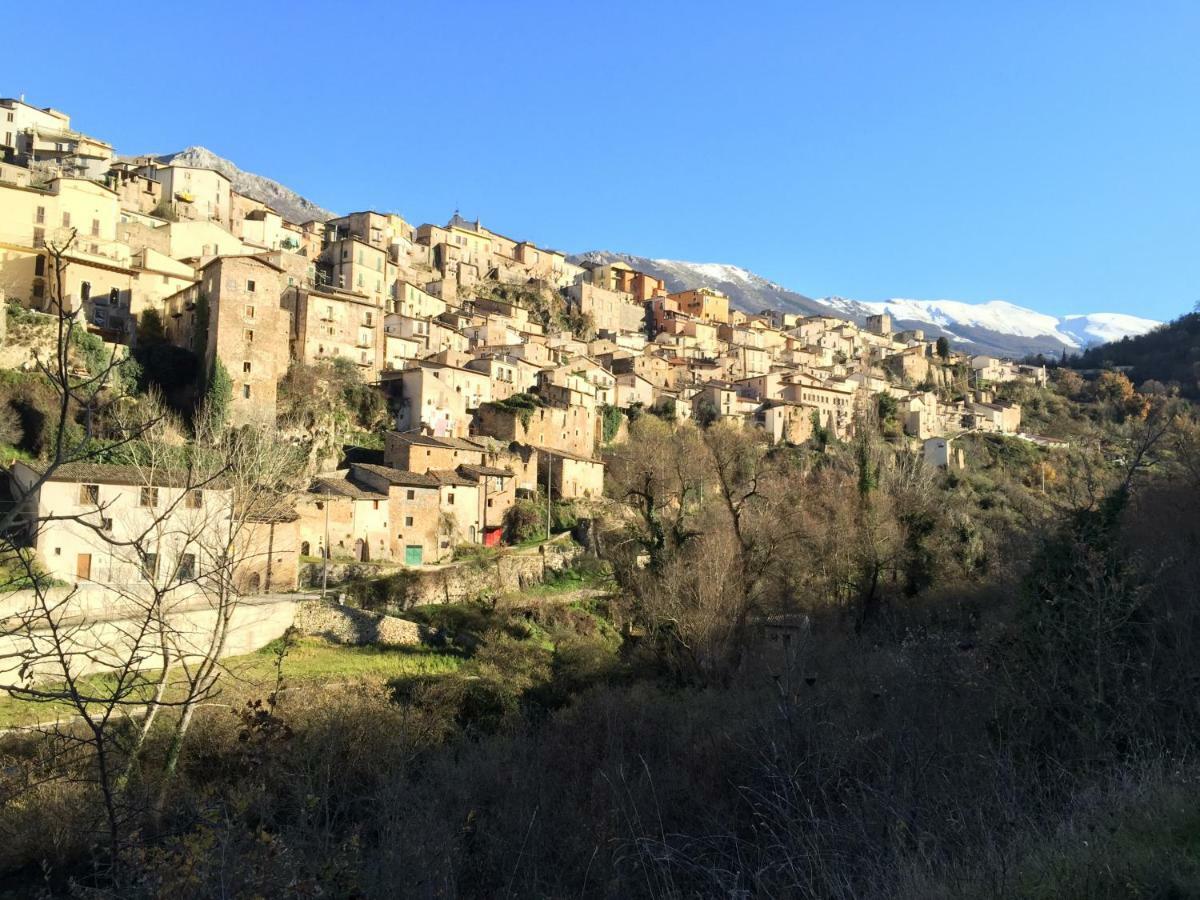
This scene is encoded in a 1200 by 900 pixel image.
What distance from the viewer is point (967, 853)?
5215 millimetres

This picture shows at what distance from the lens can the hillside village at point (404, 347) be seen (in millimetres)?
34875

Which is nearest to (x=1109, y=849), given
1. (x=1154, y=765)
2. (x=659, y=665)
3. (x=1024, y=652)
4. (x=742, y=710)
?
(x=1154, y=765)

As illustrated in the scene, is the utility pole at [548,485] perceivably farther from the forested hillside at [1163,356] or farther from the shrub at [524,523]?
the forested hillside at [1163,356]

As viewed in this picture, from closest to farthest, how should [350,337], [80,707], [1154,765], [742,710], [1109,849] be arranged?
[80,707] < [1109,849] < [1154,765] < [742,710] < [350,337]

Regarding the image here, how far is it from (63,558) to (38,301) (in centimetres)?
1947

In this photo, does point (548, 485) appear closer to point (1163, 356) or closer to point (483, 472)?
point (483, 472)

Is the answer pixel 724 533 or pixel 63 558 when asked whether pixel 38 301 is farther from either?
pixel 724 533

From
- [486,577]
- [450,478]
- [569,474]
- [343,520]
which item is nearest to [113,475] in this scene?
[343,520]

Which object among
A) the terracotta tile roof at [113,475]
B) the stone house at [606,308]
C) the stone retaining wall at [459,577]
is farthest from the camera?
the stone house at [606,308]

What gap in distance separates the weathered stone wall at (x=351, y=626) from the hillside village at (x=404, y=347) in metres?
2.71

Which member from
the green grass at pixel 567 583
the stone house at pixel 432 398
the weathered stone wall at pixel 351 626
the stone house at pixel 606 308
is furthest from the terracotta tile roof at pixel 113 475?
the stone house at pixel 606 308

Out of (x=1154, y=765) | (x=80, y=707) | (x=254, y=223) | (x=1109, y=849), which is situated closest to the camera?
(x=80, y=707)

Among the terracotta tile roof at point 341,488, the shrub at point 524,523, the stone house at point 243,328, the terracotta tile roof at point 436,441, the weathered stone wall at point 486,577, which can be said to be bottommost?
the weathered stone wall at point 486,577

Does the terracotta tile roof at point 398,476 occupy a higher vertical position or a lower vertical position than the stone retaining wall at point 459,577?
higher
